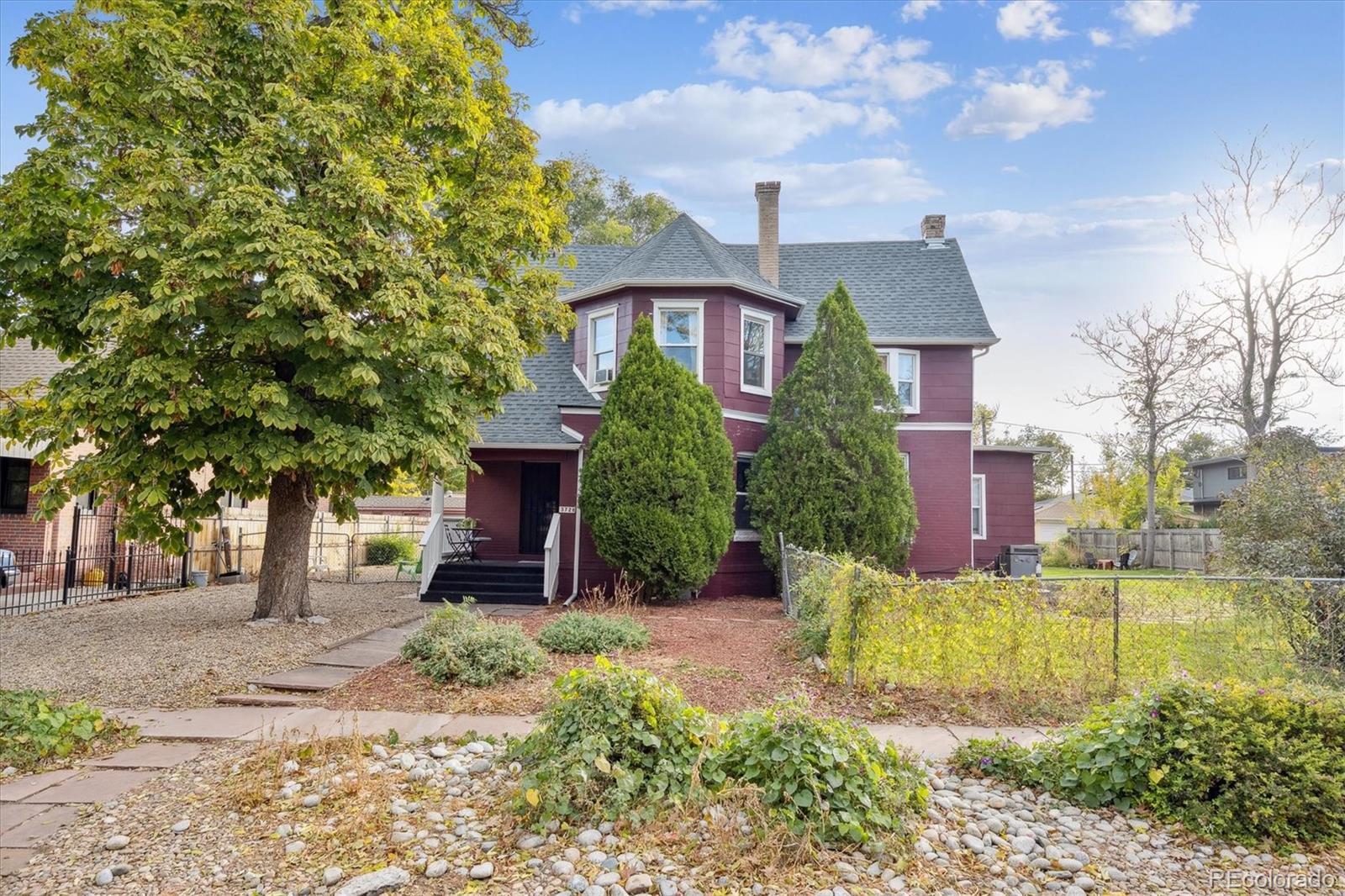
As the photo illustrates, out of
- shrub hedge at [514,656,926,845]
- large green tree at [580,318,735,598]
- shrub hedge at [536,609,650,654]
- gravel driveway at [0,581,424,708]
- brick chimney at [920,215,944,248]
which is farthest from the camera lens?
brick chimney at [920,215,944,248]

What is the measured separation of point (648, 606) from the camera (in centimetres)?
1224

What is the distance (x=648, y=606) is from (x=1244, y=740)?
8963 mm

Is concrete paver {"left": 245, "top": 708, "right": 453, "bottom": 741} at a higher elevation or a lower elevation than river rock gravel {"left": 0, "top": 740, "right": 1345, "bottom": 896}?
lower

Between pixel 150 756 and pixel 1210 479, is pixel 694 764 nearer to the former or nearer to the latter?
pixel 150 756

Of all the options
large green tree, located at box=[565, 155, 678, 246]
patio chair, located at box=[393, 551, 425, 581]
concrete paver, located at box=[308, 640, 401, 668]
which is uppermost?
large green tree, located at box=[565, 155, 678, 246]

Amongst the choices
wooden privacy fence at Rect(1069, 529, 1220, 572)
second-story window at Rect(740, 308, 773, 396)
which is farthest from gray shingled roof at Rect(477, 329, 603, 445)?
wooden privacy fence at Rect(1069, 529, 1220, 572)

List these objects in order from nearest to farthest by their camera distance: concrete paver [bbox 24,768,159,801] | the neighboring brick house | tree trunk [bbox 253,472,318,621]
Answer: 1. concrete paver [bbox 24,768,159,801]
2. tree trunk [bbox 253,472,318,621]
3. the neighboring brick house

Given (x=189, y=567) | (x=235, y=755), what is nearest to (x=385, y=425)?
(x=235, y=755)

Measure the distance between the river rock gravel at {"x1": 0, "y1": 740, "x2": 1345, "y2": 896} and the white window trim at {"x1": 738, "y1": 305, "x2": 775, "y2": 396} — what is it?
10.8 meters

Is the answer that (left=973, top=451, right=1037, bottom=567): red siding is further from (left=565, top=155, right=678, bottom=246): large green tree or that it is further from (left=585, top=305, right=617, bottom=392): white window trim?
(left=565, top=155, right=678, bottom=246): large green tree

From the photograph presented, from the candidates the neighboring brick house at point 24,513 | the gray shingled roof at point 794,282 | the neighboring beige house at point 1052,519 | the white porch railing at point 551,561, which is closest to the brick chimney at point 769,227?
the gray shingled roof at point 794,282

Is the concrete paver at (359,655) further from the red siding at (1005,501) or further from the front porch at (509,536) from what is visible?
the red siding at (1005,501)

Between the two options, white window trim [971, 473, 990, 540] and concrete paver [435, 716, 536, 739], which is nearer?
concrete paver [435, 716, 536, 739]

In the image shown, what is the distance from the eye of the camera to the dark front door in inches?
619
